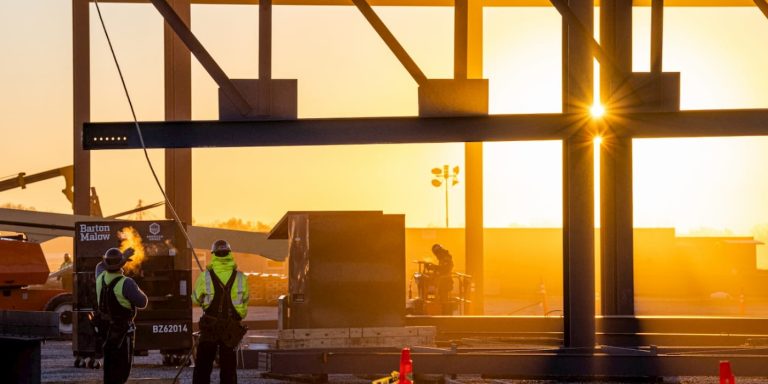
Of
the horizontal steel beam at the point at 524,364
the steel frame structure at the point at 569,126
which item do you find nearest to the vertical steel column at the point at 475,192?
the steel frame structure at the point at 569,126

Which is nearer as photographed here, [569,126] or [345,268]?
[345,268]

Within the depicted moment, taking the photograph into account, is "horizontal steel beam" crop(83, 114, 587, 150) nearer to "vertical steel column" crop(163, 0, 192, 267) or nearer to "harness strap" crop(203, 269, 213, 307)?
"harness strap" crop(203, 269, 213, 307)

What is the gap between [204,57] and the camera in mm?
17641

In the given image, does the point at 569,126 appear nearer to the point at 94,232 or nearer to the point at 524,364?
the point at 524,364

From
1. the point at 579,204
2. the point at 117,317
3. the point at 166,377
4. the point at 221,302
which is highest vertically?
the point at 579,204

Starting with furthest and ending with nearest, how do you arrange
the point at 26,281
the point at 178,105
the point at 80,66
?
the point at 178,105
the point at 80,66
the point at 26,281

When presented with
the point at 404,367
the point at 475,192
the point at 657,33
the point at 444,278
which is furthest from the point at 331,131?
the point at 475,192

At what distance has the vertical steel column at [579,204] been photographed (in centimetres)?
1722

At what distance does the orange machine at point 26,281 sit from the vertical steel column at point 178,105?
528cm

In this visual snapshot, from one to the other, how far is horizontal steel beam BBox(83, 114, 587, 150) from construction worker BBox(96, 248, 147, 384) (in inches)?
135

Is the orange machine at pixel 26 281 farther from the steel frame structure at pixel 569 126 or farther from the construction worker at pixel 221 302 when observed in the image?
the construction worker at pixel 221 302

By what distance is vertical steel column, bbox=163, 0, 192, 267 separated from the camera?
101 feet

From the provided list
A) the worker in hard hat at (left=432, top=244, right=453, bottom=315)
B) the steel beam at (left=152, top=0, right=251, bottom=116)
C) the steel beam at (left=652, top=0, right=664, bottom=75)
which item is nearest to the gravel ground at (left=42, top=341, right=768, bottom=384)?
the steel beam at (left=152, top=0, right=251, bottom=116)

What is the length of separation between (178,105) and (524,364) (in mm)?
16383
